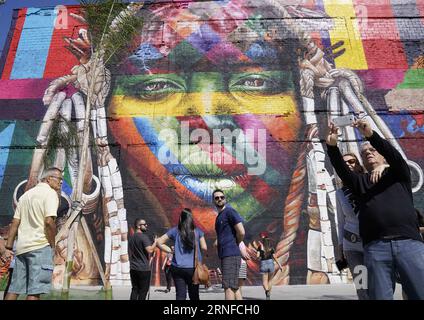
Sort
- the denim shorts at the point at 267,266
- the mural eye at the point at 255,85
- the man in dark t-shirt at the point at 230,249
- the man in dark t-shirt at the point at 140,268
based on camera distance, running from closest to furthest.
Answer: the man in dark t-shirt at the point at 230,249
the man in dark t-shirt at the point at 140,268
the denim shorts at the point at 267,266
the mural eye at the point at 255,85

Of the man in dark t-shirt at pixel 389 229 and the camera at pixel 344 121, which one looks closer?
the man in dark t-shirt at pixel 389 229

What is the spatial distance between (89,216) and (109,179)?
107 cm

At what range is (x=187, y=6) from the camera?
41.5 ft

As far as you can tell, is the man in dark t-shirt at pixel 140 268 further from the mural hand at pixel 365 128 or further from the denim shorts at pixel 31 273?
the mural hand at pixel 365 128

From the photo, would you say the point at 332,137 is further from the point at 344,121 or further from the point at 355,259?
the point at 355,259

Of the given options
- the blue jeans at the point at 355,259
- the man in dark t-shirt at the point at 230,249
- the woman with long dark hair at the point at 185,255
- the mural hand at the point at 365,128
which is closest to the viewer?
the mural hand at the point at 365,128

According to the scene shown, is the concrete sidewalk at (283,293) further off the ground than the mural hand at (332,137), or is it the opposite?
the mural hand at (332,137)

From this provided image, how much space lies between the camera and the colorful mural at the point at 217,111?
9.88 m

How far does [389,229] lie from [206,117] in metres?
8.39

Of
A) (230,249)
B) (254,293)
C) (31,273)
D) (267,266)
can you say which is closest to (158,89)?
(267,266)

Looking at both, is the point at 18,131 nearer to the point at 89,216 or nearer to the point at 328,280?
the point at 89,216

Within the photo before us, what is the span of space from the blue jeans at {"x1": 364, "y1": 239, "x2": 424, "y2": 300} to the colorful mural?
6.68 metres

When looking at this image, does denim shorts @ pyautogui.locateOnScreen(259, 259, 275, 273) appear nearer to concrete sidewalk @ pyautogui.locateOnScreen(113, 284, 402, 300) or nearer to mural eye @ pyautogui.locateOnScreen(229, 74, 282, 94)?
concrete sidewalk @ pyautogui.locateOnScreen(113, 284, 402, 300)

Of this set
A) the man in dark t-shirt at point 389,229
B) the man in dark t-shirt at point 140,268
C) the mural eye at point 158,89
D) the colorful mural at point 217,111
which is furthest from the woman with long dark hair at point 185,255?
the mural eye at point 158,89
